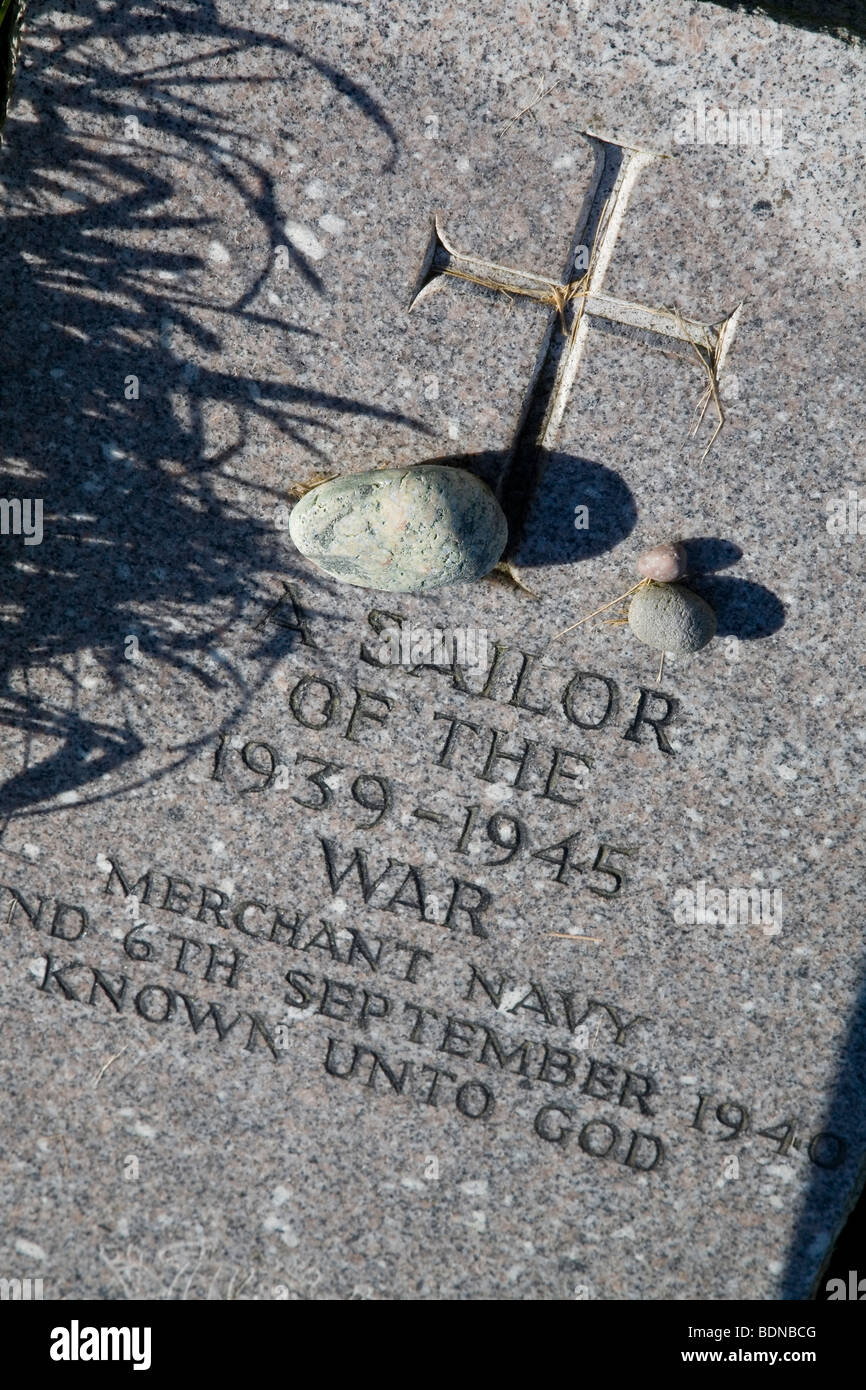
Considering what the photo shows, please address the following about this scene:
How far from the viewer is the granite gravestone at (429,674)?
239cm

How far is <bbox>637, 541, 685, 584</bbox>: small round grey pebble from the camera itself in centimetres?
248

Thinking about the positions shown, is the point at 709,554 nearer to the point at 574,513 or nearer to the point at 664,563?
the point at 664,563

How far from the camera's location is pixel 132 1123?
9.22 ft

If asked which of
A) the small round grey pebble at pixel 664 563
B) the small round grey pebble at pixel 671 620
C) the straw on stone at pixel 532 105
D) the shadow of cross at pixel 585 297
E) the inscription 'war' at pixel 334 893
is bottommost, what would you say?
the inscription 'war' at pixel 334 893

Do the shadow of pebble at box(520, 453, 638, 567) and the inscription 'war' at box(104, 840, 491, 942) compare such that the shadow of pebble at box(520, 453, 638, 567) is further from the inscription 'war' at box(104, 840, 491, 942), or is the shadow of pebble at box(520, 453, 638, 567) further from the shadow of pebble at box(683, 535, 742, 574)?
the inscription 'war' at box(104, 840, 491, 942)

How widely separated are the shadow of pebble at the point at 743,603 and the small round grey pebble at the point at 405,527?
0.58 m

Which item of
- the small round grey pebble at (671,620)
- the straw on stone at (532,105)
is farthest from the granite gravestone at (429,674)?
the small round grey pebble at (671,620)

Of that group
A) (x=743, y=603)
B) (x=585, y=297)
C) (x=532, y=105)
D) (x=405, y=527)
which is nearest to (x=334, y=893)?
(x=405, y=527)

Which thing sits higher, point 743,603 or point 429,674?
point 743,603

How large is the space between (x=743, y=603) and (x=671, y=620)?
0.85ft

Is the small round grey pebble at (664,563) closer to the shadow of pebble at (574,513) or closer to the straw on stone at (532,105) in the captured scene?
the shadow of pebble at (574,513)

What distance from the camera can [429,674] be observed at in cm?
266
